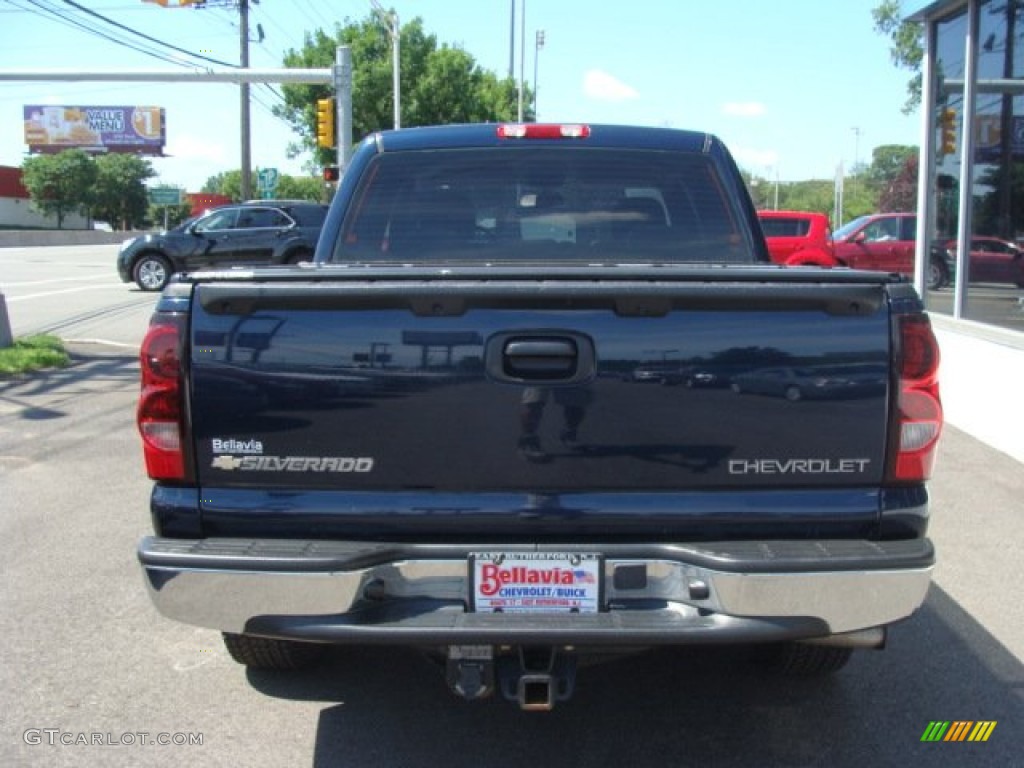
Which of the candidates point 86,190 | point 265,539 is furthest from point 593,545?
point 86,190

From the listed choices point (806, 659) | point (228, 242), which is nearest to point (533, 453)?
point (806, 659)

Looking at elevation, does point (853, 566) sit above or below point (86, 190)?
below

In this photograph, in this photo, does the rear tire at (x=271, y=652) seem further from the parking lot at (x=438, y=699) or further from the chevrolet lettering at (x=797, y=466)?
the chevrolet lettering at (x=797, y=466)

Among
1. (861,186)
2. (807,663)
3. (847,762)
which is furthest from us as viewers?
(861,186)

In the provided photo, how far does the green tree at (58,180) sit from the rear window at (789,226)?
5759 cm

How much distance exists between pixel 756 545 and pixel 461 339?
1.00 metres

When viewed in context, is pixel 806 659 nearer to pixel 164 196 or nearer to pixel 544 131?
pixel 544 131

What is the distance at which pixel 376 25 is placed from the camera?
145ft

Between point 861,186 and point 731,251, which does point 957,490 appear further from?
point 861,186

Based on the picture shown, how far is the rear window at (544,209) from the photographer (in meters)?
4.38

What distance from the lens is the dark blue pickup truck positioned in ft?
9.49

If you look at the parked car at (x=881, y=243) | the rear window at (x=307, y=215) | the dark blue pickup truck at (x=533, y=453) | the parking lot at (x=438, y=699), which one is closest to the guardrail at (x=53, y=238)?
the rear window at (x=307, y=215)

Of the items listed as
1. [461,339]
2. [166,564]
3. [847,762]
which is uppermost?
[461,339]
